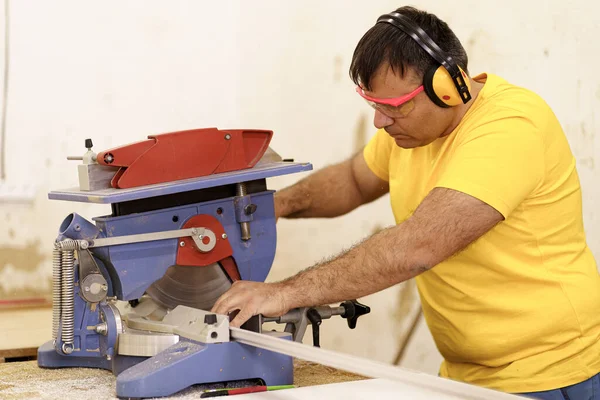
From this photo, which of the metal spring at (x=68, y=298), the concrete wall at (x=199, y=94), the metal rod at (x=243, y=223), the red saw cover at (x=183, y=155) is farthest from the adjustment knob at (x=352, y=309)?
the concrete wall at (x=199, y=94)

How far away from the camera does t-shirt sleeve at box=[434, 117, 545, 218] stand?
1784mm

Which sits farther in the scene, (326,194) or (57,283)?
(326,194)

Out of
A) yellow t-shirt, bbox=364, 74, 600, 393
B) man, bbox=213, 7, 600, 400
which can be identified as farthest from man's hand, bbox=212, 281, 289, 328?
yellow t-shirt, bbox=364, 74, 600, 393

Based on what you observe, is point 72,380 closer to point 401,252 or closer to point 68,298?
point 68,298

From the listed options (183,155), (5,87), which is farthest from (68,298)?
(5,87)

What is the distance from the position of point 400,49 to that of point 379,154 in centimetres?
59

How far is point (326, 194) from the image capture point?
103 inches

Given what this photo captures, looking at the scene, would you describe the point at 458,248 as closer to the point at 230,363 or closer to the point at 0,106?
the point at 230,363

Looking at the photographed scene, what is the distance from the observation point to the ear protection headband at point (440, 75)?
1.92 m

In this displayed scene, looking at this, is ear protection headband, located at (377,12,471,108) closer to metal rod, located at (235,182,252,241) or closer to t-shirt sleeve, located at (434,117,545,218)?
t-shirt sleeve, located at (434,117,545,218)

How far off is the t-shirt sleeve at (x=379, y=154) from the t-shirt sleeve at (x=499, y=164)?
0.55 meters

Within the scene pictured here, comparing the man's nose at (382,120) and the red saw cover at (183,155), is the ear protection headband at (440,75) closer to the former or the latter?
the man's nose at (382,120)

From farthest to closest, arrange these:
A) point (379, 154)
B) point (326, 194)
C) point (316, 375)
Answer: point (326, 194), point (379, 154), point (316, 375)

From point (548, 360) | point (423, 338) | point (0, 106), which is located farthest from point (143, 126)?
point (548, 360)
